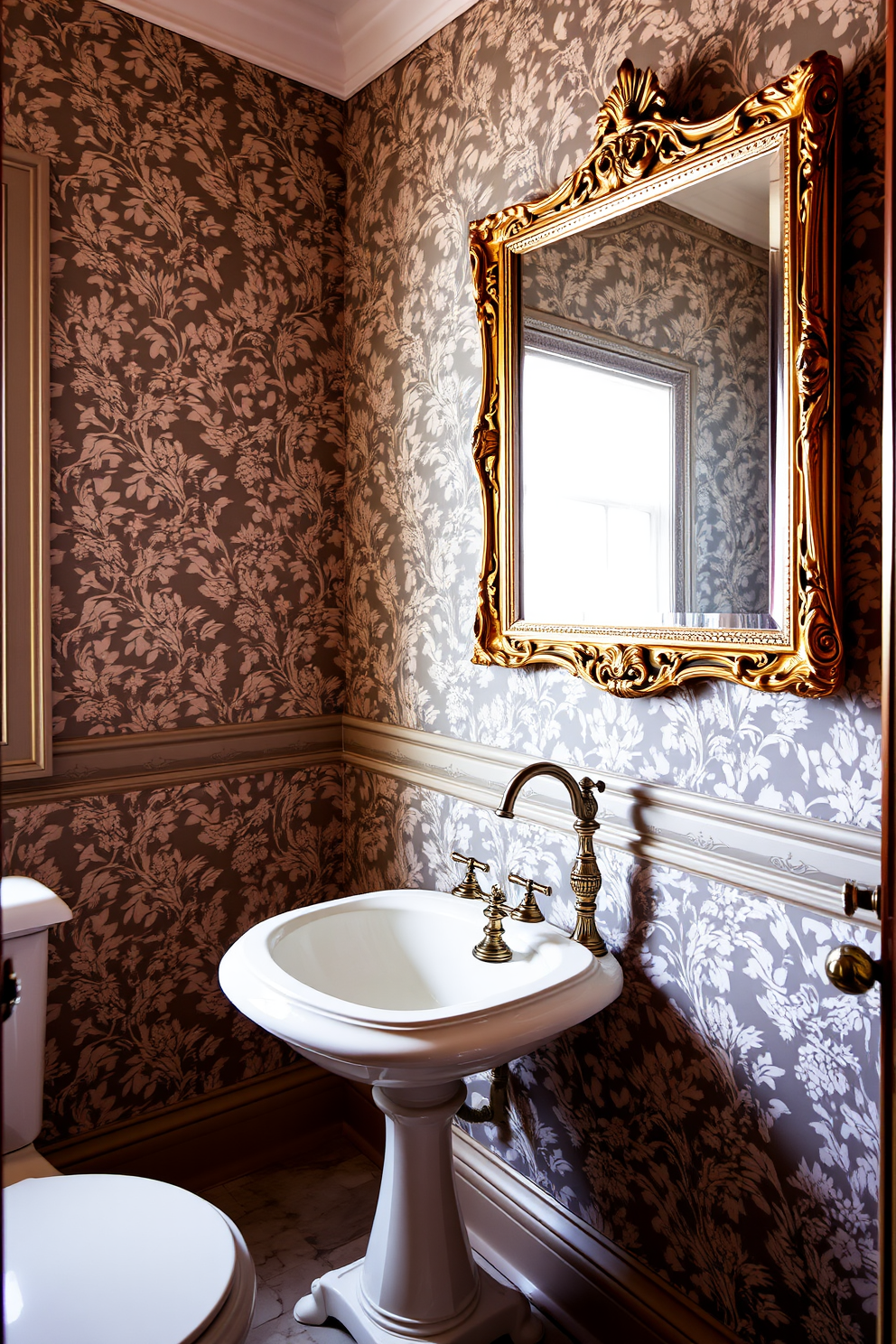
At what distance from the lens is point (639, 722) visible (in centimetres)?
149

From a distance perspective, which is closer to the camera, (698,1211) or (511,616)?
(698,1211)

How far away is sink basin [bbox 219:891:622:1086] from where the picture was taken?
122 cm

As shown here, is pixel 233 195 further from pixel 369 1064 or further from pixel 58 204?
pixel 369 1064

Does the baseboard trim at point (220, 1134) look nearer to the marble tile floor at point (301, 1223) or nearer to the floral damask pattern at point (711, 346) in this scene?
the marble tile floor at point (301, 1223)

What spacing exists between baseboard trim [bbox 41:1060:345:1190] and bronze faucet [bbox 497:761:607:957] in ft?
3.36

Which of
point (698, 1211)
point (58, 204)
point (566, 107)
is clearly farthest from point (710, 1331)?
point (58, 204)

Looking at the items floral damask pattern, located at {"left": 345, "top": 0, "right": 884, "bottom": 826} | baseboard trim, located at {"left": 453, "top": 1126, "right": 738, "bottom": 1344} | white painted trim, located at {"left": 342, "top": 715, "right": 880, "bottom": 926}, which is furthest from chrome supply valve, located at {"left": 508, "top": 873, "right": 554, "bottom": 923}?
baseboard trim, located at {"left": 453, "top": 1126, "right": 738, "bottom": 1344}

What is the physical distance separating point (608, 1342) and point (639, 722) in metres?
1.05

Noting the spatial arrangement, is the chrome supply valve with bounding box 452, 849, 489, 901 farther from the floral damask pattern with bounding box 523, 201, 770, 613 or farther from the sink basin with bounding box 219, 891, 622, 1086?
the floral damask pattern with bounding box 523, 201, 770, 613

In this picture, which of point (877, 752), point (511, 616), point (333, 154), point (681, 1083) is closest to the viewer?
point (877, 752)

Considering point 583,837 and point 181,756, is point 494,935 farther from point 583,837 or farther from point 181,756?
point 181,756

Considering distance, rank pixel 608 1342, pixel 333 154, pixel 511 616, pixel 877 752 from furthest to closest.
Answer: pixel 333 154 → pixel 511 616 → pixel 608 1342 → pixel 877 752

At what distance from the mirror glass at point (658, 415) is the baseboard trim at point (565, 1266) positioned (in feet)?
3.51

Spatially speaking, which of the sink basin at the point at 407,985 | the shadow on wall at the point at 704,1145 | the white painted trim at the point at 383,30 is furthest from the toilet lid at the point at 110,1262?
the white painted trim at the point at 383,30
